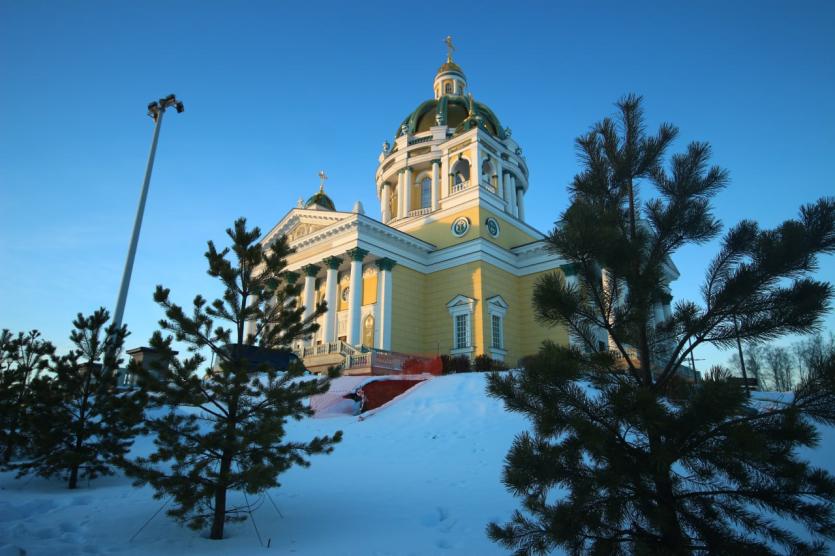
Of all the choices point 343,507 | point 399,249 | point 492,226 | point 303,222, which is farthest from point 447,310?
point 343,507

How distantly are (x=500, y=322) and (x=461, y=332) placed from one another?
90.6 inches

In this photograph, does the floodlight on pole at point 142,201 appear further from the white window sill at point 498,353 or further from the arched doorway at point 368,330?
the white window sill at point 498,353

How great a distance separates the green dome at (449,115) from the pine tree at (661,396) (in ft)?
124

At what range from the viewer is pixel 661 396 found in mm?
4188

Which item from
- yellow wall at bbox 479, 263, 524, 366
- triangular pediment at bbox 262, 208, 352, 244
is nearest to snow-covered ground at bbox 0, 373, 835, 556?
yellow wall at bbox 479, 263, 524, 366

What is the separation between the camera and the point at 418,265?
30328 mm

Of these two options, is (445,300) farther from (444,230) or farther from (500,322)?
(444,230)

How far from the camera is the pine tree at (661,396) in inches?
143

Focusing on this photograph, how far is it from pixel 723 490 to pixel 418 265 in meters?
26.6

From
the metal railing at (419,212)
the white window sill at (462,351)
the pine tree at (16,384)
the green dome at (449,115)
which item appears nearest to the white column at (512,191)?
the green dome at (449,115)

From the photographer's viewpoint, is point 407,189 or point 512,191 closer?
point 512,191

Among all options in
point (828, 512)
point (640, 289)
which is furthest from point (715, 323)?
point (828, 512)

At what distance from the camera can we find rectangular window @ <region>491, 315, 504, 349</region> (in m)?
27.8

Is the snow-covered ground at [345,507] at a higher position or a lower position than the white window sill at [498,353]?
lower
